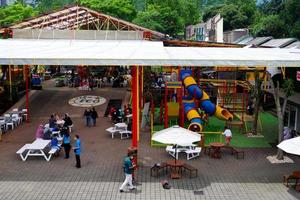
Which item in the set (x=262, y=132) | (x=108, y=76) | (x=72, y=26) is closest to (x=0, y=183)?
(x=262, y=132)

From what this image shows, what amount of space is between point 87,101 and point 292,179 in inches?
727

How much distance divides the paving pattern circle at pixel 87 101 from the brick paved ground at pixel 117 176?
28.4 ft

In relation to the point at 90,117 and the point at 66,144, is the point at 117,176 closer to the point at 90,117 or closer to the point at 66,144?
the point at 66,144

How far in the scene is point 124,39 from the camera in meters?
33.0

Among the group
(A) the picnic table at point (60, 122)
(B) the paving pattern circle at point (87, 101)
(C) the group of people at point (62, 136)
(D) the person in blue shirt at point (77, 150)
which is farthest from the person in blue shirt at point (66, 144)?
(B) the paving pattern circle at point (87, 101)

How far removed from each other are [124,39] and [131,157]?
62.4 ft

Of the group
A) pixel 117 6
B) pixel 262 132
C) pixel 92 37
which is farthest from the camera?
pixel 117 6

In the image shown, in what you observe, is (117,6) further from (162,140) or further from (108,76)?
(162,140)

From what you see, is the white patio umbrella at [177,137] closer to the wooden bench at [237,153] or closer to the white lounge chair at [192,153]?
the white lounge chair at [192,153]

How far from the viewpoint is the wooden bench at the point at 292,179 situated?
15047 millimetres

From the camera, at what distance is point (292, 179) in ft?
51.4

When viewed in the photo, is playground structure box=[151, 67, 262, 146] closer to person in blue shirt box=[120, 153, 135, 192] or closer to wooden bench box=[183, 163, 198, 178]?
wooden bench box=[183, 163, 198, 178]

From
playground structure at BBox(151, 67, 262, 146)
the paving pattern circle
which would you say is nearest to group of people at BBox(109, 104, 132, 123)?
playground structure at BBox(151, 67, 262, 146)

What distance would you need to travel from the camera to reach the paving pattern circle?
30.3m
